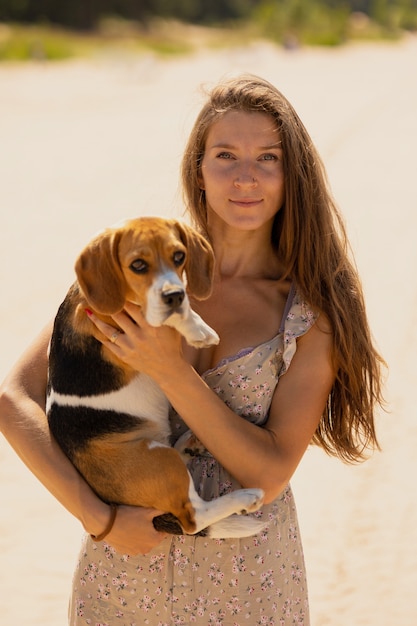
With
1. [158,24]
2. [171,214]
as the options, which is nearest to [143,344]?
[171,214]

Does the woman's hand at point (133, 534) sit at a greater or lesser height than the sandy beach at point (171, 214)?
greater

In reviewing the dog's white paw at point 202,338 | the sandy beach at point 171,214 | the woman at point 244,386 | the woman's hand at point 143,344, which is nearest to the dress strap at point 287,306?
the woman at point 244,386

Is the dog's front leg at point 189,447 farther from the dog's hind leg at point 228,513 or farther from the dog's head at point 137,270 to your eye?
the dog's head at point 137,270

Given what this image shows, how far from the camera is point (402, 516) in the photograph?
679cm

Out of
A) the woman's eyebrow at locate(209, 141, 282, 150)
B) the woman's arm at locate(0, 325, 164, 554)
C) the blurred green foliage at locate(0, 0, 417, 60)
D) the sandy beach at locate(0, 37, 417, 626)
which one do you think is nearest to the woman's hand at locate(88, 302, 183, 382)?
the woman's arm at locate(0, 325, 164, 554)

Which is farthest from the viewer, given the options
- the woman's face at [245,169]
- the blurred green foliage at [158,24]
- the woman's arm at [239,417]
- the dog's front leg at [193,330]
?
the blurred green foliage at [158,24]

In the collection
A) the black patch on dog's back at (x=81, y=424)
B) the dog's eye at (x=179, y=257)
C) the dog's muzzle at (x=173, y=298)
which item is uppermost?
the dog's eye at (x=179, y=257)

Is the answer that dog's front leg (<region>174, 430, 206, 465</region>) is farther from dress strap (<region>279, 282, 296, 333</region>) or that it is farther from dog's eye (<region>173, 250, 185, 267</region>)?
dog's eye (<region>173, 250, 185, 267</region>)

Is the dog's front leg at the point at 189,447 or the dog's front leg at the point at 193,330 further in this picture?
the dog's front leg at the point at 189,447

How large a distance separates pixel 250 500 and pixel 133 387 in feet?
1.87

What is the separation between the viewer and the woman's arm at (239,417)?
2.85 meters

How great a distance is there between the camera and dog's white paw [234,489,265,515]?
293 centimetres

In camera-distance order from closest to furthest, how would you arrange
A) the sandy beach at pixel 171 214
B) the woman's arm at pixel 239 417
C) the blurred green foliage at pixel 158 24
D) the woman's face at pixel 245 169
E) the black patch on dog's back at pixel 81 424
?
1. the woman's arm at pixel 239 417
2. the black patch on dog's back at pixel 81 424
3. the woman's face at pixel 245 169
4. the sandy beach at pixel 171 214
5. the blurred green foliage at pixel 158 24

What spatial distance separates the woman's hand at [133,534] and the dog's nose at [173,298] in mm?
655
